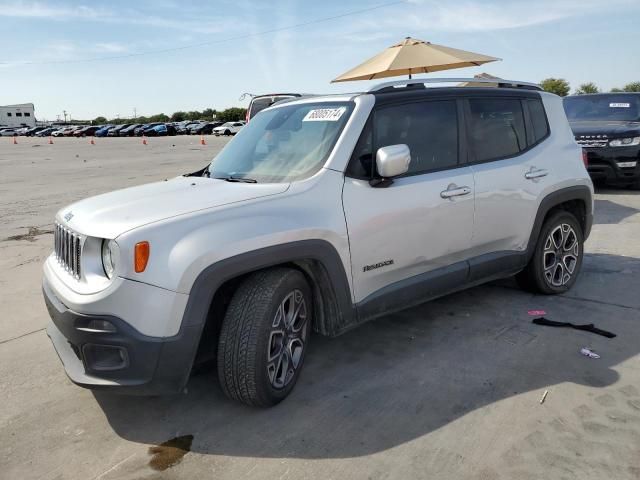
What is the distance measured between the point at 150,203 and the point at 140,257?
0.56 meters

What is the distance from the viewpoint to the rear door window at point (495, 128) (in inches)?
166

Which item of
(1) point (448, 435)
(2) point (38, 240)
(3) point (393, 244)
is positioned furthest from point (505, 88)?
(2) point (38, 240)

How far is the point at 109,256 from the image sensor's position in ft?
9.20

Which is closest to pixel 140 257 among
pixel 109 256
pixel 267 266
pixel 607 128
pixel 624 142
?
pixel 109 256

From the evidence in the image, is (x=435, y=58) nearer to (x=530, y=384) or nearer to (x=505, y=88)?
(x=505, y=88)

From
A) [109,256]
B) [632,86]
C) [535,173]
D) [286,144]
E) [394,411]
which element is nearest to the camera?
[109,256]

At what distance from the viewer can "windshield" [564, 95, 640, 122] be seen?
1095 cm

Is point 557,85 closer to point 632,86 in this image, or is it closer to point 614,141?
point 632,86

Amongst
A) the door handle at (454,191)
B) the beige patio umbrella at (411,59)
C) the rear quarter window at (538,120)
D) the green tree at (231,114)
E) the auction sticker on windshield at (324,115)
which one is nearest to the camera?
the auction sticker on windshield at (324,115)

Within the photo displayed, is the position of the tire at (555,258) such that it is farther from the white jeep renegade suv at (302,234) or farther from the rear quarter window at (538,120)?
the rear quarter window at (538,120)

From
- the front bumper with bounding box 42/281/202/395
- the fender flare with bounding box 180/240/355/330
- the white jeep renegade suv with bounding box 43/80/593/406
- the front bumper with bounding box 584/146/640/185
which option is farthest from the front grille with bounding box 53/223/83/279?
the front bumper with bounding box 584/146/640/185

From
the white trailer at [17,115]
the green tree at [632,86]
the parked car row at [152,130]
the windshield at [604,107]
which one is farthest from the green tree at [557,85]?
the white trailer at [17,115]

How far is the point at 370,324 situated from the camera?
4340mm

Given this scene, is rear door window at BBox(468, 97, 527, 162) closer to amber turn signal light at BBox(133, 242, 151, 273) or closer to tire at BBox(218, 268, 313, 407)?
tire at BBox(218, 268, 313, 407)
